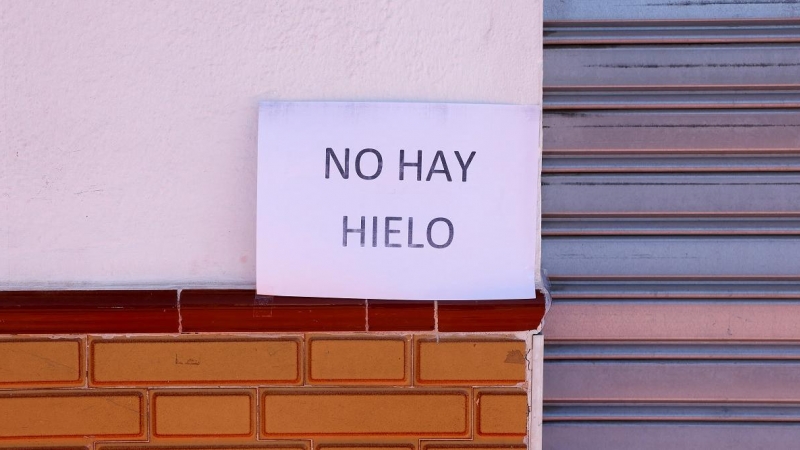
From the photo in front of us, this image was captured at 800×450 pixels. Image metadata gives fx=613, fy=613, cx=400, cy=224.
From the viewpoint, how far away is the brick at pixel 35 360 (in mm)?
2293

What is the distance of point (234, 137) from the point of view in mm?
2287

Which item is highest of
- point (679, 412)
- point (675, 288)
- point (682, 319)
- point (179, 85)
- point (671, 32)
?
point (671, 32)

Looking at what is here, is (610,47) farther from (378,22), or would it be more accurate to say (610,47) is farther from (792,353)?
(792,353)

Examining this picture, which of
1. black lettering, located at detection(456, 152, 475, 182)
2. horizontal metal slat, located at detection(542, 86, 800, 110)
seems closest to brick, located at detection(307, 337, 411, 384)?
black lettering, located at detection(456, 152, 475, 182)

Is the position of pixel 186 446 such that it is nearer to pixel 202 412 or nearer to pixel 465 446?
pixel 202 412

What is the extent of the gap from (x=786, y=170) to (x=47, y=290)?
2.97 m

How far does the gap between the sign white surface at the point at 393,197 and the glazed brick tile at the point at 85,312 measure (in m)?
0.40

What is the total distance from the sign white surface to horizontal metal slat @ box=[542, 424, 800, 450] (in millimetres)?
738

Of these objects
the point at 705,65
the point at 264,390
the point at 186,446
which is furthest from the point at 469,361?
the point at 705,65

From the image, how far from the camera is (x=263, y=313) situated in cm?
228

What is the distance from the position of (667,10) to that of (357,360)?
1.90m

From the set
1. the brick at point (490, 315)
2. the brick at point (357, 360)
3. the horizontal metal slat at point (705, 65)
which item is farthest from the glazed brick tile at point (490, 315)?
the horizontal metal slat at point (705, 65)

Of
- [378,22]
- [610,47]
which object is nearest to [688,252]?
[610,47]

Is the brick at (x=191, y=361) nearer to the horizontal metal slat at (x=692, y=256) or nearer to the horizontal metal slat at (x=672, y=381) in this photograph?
the horizontal metal slat at (x=672, y=381)
